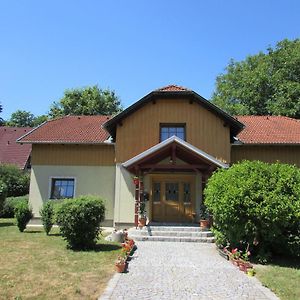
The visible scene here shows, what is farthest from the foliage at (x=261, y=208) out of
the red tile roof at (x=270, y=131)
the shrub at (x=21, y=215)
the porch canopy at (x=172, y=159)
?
the shrub at (x=21, y=215)

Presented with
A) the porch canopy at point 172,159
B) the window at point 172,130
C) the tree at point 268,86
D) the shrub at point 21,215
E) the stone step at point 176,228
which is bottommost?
the stone step at point 176,228

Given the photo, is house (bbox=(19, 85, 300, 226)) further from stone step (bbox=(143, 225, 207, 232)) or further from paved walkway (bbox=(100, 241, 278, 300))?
paved walkway (bbox=(100, 241, 278, 300))

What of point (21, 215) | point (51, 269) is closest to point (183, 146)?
point (21, 215)

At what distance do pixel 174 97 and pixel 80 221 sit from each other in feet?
30.8

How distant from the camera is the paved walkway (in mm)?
7457

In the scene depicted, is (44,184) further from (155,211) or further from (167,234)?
(167,234)

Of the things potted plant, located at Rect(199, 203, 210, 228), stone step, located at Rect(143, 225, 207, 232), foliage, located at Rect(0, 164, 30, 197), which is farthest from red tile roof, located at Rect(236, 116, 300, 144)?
foliage, located at Rect(0, 164, 30, 197)

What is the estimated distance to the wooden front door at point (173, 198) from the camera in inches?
711

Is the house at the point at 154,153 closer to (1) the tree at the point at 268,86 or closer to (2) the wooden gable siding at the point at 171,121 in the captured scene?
(2) the wooden gable siding at the point at 171,121

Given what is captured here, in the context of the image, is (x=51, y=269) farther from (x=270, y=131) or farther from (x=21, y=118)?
(x=21, y=118)

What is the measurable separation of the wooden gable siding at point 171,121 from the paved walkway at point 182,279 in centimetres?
718

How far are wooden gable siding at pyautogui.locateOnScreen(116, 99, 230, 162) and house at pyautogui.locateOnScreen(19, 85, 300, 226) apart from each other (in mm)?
50

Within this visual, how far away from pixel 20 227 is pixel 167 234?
263 inches

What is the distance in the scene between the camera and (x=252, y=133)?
20953mm
